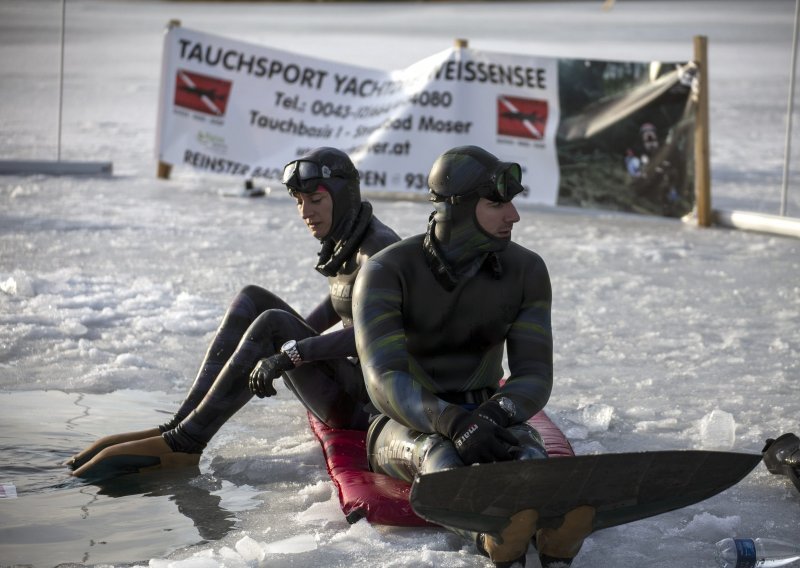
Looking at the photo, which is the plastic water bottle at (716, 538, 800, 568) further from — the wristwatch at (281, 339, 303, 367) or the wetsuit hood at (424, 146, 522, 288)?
the wristwatch at (281, 339, 303, 367)

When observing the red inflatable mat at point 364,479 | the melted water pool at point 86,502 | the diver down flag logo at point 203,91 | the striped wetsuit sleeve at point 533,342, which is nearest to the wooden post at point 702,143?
the diver down flag logo at point 203,91

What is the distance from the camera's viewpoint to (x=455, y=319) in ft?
13.0

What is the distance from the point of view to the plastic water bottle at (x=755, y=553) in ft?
12.2

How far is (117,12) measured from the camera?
38.7m

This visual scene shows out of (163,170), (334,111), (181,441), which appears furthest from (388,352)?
(163,170)

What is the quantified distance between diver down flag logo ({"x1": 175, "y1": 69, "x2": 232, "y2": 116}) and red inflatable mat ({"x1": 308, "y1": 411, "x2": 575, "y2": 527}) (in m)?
6.54

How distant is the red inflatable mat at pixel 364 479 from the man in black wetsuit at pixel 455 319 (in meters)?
0.09

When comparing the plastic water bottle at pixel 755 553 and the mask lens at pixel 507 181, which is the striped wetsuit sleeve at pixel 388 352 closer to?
the mask lens at pixel 507 181

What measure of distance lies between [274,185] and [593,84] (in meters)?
3.24

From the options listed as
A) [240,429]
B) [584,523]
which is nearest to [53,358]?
[240,429]

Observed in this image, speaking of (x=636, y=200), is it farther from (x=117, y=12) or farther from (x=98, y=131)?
(x=117, y=12)

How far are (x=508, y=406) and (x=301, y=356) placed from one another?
0.86 metres

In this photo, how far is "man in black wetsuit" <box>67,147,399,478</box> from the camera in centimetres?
444

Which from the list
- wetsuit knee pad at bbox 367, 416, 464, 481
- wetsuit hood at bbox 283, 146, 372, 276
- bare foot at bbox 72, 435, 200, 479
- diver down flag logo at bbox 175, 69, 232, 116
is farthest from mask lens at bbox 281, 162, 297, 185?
diver down flag logo at bbox 175, 69, 232, 116
